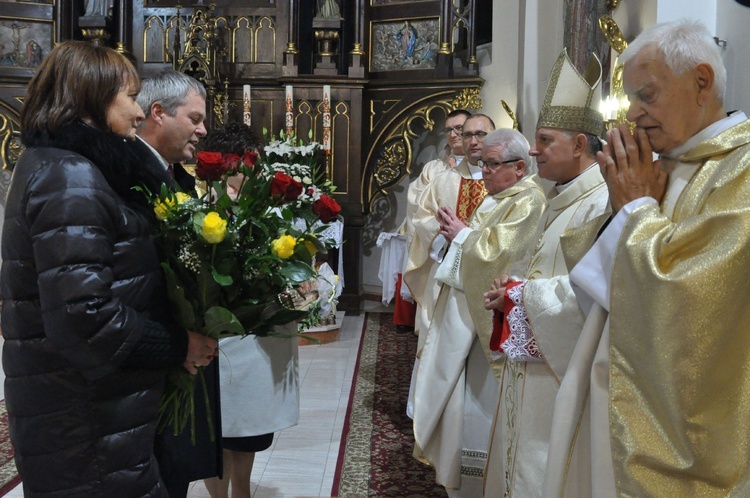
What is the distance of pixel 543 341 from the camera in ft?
8.65

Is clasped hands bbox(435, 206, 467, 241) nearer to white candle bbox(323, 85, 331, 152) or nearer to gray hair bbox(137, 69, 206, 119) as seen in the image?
gray hair bbox(137, 69, 206, 119)

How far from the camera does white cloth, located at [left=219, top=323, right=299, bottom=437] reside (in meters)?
3.15

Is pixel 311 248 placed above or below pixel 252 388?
above

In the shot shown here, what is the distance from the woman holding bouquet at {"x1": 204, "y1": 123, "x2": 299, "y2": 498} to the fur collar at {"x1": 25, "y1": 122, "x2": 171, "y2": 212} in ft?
3.65

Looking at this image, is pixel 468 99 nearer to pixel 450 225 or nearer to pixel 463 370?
pixel 450 225

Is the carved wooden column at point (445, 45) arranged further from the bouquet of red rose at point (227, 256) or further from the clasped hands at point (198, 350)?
the clasped hands at point (198, 350)

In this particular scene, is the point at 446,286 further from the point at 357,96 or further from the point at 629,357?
the point at 357,96

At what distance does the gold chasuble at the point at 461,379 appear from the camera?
3832 mm

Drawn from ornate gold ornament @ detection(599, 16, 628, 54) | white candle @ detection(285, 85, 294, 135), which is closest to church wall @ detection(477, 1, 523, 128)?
white candle @ detection(285, 85, 294, 135)

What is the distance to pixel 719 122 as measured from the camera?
1.98m

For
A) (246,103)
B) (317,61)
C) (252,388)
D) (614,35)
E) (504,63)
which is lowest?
(252,388)

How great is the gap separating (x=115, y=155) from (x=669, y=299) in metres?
1.36

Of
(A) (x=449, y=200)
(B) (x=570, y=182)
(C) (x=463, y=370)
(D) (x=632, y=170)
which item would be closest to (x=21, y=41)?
(A) (x=449, y=200)

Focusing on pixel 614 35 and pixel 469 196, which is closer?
pixel 614 35
